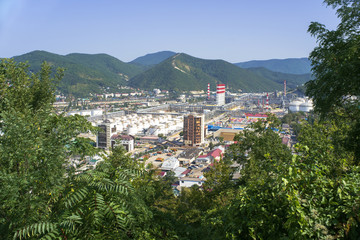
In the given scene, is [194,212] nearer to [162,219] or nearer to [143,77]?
[162,219]

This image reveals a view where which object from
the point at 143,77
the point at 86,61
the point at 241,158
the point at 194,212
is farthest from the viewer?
the point at 86,61

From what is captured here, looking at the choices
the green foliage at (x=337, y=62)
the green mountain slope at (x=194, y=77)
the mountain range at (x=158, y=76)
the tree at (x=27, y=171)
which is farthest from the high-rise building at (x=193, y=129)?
the green mountain slope at (x=194, y=77)

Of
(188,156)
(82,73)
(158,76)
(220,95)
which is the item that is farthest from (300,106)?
(82,73)

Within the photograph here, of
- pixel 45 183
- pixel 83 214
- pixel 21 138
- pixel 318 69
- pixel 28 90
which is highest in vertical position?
pixel 318 69

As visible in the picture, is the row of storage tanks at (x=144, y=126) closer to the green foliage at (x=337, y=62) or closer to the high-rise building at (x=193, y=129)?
the high-rise building at (x=193, y=129)

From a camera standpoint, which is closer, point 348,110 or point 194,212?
point 348,110

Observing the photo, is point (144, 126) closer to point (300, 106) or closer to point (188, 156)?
point (188, 156)

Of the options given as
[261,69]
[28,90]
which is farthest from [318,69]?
[261,69]
